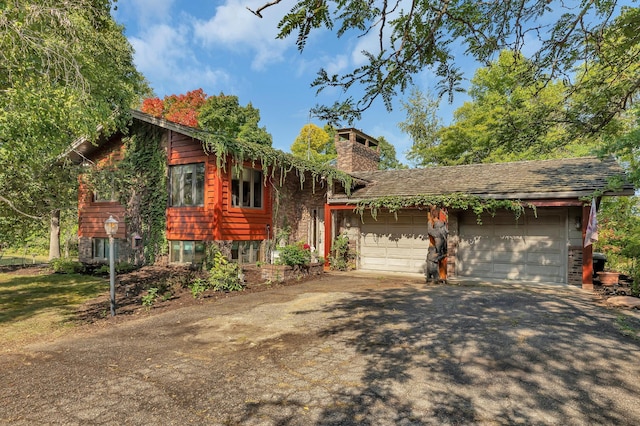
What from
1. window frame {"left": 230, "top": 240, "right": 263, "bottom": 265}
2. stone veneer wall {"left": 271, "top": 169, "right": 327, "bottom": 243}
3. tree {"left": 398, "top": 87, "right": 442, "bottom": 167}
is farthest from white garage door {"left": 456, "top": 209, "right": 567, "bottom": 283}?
tree {"left": 398, "top": 87, "right": 442, "bottom": 167}

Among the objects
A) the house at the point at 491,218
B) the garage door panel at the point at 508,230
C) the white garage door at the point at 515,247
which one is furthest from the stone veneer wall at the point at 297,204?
the garage door panel at the point at 508,230

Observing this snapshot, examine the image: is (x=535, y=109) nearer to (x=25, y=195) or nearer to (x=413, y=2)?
(x=413, y=2)

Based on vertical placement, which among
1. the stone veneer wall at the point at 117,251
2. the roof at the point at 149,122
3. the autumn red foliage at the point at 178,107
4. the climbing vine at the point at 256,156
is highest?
the autumn red foliage at the point at 178,107

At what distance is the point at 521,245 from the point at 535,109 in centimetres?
615

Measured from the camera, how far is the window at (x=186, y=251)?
11125mm

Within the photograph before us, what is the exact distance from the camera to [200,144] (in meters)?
11.0

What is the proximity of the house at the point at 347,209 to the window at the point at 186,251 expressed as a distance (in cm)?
4

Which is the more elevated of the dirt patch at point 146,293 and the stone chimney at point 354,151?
the stone chimney at point 354,151

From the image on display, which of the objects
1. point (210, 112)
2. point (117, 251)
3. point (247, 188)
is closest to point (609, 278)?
point (247, 188)

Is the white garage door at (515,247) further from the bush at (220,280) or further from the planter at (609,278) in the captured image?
the bush at (220,280)

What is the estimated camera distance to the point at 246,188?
11.8 meters

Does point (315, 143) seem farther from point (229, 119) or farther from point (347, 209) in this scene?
point (347, 209)

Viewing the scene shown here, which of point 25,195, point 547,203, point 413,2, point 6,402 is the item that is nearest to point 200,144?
point 25,195

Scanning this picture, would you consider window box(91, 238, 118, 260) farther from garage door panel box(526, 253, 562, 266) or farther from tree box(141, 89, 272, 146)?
tree box(141, 89, 272, 146)
